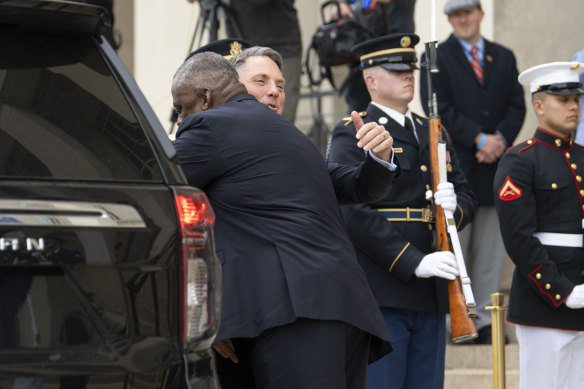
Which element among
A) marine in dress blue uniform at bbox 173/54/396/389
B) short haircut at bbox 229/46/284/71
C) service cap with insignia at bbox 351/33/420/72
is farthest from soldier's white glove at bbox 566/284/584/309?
short haircut at bbox 229/46/284/71

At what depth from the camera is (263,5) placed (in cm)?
730

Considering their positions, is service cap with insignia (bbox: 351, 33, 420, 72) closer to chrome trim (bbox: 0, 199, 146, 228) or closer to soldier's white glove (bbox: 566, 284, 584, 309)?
soldier's white glove (bbox: 566, 284, 584, 309)

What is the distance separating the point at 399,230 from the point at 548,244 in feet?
2.34

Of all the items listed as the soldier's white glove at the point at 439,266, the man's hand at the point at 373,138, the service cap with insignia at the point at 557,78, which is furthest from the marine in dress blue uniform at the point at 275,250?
the service cap with insignia at the point at 557,78

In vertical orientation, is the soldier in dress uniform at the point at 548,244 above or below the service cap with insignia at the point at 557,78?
below

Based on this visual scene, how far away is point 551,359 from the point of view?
5012mm

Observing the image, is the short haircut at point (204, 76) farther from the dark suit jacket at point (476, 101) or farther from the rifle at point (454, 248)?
the dark suit jacket at point (476, 101)

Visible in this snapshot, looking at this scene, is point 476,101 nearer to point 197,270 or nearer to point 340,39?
point 340,39

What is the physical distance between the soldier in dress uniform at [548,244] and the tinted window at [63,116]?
2722mm

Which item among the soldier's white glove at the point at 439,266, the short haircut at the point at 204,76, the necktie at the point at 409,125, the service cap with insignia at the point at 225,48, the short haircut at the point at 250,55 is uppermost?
the service cap with insignia at the point at 225,48

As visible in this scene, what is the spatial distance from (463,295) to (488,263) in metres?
2.14

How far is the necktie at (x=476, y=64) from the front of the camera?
7113mm

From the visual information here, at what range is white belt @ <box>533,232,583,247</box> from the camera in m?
5.07

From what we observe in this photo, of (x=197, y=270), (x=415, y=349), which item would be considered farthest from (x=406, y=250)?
(x=197, y=270)
